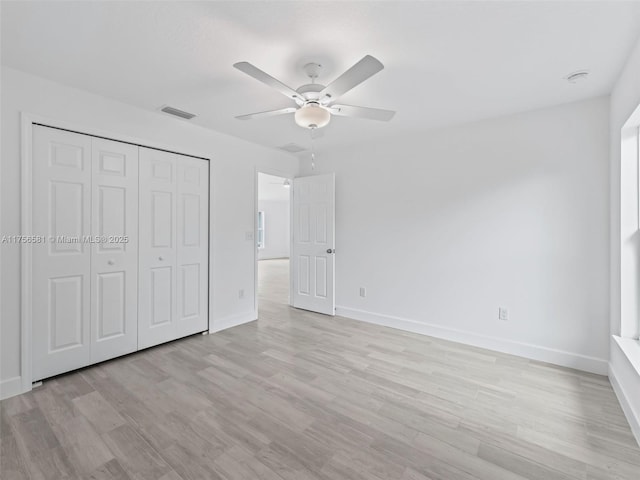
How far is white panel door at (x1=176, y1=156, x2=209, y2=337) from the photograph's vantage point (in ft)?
10.9

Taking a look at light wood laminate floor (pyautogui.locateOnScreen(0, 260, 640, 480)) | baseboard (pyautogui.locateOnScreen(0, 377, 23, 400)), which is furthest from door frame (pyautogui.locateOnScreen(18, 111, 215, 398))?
light wood laminate floor (pyautogui.locateOnScreen(0, 260, 640, 480))

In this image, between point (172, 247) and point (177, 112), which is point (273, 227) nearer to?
point (172, 247)

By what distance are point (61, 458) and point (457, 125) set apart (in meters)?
4.25

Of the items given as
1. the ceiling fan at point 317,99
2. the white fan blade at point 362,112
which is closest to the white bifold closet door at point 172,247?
the ceiling fan at point 317,99

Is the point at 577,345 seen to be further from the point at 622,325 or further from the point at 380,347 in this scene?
the point at 380,347

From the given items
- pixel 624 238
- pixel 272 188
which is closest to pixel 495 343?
pixel 624 238

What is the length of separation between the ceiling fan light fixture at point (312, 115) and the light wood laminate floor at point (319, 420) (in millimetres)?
2061

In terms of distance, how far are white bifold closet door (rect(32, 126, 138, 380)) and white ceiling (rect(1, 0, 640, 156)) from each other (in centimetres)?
58

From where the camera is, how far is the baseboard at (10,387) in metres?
2.15

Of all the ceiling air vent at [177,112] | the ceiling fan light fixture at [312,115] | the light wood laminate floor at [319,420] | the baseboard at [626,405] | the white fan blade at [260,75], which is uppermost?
the ceiling air vent at [177,112]

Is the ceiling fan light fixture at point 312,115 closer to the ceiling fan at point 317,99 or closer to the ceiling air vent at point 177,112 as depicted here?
the ceiling fan at point 317,99

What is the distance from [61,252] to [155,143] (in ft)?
4.37

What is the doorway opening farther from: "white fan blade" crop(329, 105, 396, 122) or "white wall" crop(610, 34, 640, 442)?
"white wall" crop(610, 34, 640, 442)

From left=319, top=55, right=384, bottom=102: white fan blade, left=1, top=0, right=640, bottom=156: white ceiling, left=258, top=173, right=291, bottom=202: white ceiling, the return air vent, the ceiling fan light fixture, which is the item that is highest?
left=258, top=173, right=291, bottom=202: white ceiling
